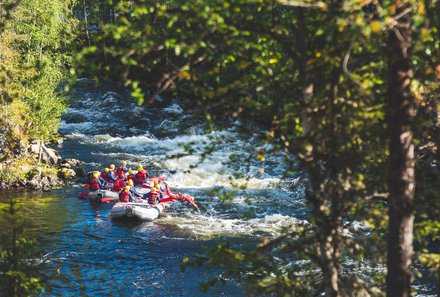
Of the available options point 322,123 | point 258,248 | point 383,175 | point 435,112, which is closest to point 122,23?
point 322,123

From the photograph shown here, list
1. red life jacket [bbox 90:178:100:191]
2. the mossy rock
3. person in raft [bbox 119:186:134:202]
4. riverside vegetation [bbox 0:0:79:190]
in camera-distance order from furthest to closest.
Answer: the mossy rock → riverside vegetation [bbox 0:0:79:190] → red life jacket [bbox 90:178:100:191] → person in raft [bbox 119:186:134:202]

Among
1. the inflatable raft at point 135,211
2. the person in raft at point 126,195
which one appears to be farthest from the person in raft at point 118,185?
the inflatable raft at point 135,211

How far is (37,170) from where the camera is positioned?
74.1 feet

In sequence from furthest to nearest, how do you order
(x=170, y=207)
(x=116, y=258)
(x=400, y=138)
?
(x=170, y=207) < (x=116, y=258) < (x=400, y=138)

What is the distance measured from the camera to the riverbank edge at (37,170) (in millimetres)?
21375

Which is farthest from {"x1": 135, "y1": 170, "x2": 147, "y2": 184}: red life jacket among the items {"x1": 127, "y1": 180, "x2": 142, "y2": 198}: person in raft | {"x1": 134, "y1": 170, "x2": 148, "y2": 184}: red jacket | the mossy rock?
the mossy rock

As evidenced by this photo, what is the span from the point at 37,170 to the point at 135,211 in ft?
23.5

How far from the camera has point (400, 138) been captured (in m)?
4.40

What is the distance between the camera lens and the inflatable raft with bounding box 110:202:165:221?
18.1m

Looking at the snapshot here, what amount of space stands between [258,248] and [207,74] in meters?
→ 1.98

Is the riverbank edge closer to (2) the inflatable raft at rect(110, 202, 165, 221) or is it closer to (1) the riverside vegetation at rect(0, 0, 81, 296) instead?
(1) the riverside vegetation at rect(0, 0, 81, 296)

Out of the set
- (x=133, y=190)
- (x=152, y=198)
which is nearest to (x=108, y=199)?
(x=133, y=190)

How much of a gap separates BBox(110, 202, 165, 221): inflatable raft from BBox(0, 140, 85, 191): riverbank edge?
16.8 ft

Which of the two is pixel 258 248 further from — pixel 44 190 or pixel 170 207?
pixel 44 190
